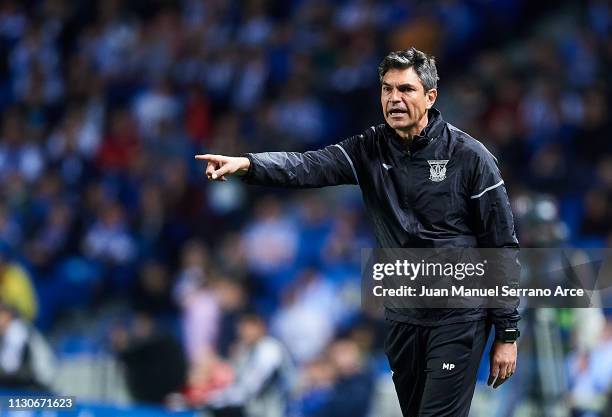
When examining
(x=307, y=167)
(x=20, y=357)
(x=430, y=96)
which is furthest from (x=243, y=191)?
(x=430, y=96)

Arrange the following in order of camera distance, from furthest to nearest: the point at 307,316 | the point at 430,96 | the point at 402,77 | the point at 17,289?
the point at 17,289
the point at 307,316
the point at 430,96
the point at 402,77

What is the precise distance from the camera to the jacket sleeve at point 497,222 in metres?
4.75

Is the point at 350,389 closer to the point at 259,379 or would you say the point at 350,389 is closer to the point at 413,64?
the point at 259,379

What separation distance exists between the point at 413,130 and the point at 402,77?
0.75ft

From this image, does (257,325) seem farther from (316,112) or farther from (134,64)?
(134,64)

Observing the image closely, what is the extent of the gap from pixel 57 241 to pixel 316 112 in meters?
2.98

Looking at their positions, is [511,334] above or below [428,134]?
below

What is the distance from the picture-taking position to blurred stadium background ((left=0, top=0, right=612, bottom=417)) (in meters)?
8.72

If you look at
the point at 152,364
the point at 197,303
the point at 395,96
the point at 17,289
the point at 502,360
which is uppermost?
the point at 395,96

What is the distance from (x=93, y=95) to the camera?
13.3 meters

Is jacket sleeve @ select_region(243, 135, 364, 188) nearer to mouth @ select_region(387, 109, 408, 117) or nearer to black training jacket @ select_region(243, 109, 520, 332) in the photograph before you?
black training jacket @ select_region(243, 109, 520, 332)

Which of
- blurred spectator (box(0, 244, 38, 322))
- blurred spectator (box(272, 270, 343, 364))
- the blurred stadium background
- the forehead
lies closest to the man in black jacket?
the forehead

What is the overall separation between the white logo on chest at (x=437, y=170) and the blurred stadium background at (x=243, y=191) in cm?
307

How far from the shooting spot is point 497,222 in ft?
15.6
